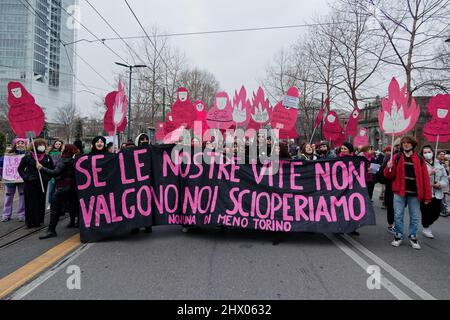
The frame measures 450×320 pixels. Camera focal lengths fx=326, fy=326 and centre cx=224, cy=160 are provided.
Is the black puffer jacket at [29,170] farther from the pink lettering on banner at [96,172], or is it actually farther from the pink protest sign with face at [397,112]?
the pink protest sign with face at [397,112]

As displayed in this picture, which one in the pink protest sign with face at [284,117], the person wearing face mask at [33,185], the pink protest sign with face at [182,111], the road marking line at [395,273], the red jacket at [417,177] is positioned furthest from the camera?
the pink protest sign with face at [182,111]

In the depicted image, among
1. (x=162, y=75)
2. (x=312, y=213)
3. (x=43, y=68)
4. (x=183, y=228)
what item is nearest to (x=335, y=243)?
(x=312, y=213)

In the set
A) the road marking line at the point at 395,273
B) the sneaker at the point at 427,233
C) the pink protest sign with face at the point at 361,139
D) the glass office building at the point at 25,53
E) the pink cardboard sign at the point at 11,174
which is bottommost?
the road marking line at the point at 395,273

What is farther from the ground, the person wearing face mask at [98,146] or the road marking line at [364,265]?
the person wearing face mask at [98,146]

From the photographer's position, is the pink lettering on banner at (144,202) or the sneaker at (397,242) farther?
the pink lettering on banner at (144,202)

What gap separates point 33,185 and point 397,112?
623 cm

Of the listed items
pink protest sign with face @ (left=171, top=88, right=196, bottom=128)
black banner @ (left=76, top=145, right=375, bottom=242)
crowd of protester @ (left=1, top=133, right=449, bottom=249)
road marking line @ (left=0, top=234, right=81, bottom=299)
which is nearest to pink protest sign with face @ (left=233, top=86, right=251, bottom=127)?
pink protest sign with face @ (left=171, top=88, right=196, bottom=128)

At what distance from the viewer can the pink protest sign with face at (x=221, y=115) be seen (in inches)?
351

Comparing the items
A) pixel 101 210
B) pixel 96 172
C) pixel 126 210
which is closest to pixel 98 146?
pixel 96 172

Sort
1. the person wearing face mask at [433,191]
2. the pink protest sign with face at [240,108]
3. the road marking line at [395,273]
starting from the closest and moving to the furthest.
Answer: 1. the road marking line at [395,273]
2. the person wearing face mask at [433,191]
3. the pink protest sign with face at [240,108]

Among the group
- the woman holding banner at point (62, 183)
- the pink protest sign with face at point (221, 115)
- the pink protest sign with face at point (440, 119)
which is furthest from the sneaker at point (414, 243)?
the pink protest sign with face at point (221, 115)

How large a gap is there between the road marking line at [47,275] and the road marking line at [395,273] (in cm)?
384
